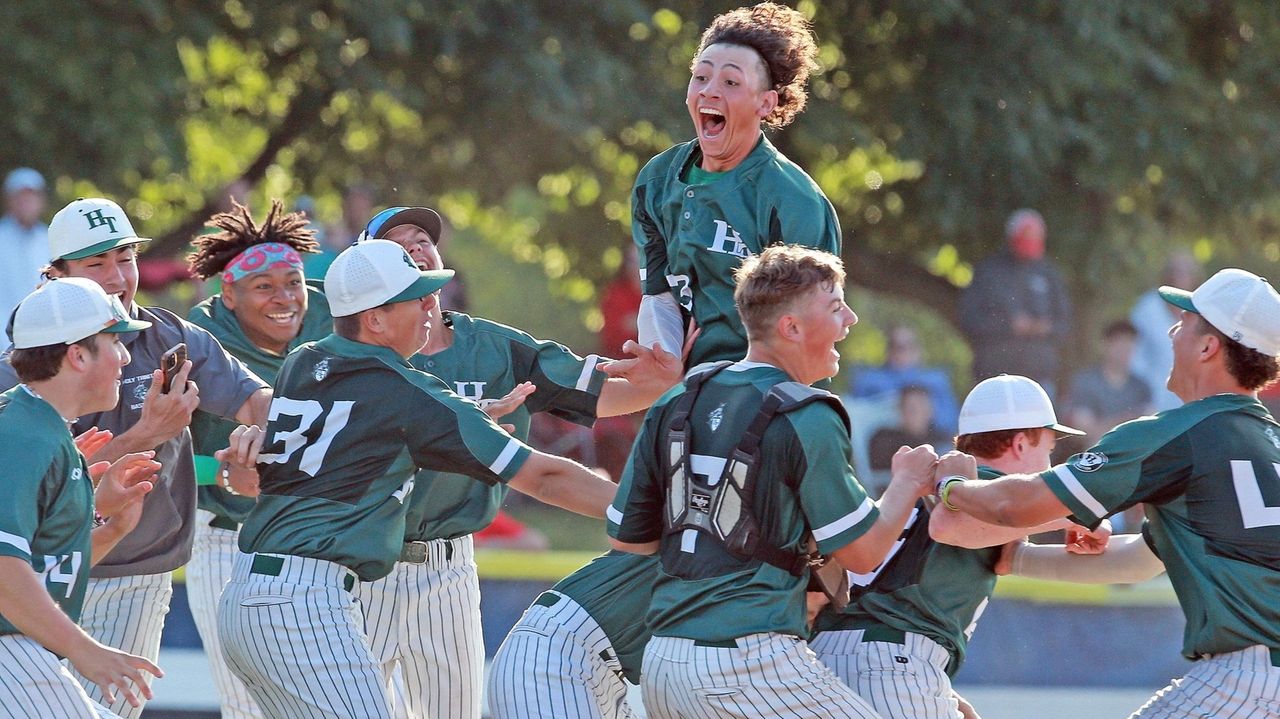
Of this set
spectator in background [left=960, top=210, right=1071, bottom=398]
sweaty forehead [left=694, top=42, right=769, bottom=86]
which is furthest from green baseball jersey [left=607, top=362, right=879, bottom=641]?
spectator in background [left=960, top=210, right=1071, bottom=398]

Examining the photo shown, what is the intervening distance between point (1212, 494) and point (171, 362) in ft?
12.0

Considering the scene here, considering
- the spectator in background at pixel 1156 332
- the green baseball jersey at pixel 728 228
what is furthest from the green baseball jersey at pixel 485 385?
the spectator in background at pixel 1156 332

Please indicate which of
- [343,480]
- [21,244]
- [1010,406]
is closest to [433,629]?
[343,480]

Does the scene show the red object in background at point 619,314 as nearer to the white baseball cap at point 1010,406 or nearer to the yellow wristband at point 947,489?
the white baseball cap at point 1010,406

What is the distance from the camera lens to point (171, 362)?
6309 mm

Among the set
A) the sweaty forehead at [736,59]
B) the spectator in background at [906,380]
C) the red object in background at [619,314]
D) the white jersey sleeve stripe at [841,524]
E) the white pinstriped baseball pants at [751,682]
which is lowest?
the white pinstriped baseball pants at [751,682]

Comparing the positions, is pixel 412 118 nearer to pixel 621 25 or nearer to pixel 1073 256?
pixel 621 25

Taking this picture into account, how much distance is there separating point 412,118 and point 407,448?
34.2 ft

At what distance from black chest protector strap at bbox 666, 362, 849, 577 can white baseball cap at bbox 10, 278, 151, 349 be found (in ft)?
6.18

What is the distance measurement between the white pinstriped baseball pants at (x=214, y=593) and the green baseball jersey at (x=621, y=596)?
2165mm

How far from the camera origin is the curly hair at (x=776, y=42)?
19.7 feet

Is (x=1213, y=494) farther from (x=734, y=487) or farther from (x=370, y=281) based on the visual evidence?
(x=370, y=281)

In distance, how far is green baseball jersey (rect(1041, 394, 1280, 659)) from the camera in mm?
5070

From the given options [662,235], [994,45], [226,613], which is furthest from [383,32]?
[226,613]
